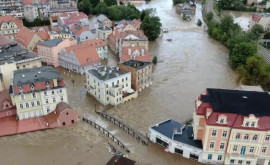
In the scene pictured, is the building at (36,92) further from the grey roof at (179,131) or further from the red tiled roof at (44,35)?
the red tiled roof at (44,35)

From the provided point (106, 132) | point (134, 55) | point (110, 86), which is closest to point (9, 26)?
point (134, 55)

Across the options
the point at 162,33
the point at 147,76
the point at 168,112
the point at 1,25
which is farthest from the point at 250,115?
the point at 1,25

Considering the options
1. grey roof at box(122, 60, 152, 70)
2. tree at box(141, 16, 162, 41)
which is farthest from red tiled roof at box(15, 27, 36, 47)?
tree at box(141, 16, 162, 41)

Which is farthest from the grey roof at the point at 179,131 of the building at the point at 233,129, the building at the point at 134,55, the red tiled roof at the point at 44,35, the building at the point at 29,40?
the red tiled roof at the point at 44,35

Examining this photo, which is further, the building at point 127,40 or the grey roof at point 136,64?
the building at point 127,40

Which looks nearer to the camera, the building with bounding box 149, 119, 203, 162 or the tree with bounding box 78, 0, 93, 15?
the building with bounding box 149, 119, 203, 162

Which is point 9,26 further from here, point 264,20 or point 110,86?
point 264,20

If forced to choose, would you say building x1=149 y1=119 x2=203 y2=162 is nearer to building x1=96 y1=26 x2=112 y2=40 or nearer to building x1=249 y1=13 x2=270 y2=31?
building x1=96 y1=26 x2=112 y2=40
